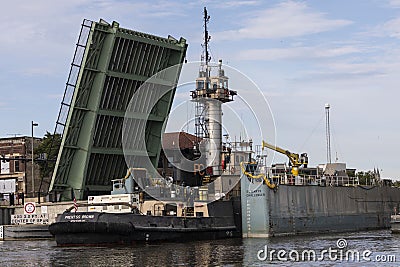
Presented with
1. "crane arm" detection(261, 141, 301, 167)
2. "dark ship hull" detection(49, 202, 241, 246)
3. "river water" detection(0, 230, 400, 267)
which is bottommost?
"river water" detection(0, 230, 400, 267)

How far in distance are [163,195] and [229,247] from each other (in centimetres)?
529

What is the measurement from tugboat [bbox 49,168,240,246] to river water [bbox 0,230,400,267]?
64 centimetres

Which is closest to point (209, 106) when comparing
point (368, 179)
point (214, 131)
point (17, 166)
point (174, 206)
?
point (214, 131)

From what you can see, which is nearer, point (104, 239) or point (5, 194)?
point (104, 239)

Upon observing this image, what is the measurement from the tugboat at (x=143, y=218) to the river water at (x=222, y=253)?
2.10 feet

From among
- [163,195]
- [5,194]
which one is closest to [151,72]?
[163,195]

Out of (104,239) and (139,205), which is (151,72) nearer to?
(139,205)

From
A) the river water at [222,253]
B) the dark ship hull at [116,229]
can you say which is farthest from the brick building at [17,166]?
the dark ship hull at [116,229]

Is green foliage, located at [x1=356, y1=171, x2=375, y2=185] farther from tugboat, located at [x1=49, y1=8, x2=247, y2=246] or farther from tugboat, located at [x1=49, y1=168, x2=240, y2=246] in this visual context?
tugboat, located at [x1=49, y1=168, x2=240, y2=246]

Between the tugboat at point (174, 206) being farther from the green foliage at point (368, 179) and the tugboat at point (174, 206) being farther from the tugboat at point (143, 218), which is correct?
the green foliage at point (368, 179)

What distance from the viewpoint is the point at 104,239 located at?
27734 mm

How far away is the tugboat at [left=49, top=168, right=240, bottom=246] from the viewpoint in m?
27.7

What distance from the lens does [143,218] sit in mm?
28125

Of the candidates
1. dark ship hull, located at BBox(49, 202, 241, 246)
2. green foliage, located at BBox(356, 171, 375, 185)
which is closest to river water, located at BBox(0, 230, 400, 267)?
dark ship hull, located at BBox(49, 202, 241, 246)
